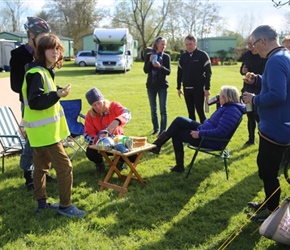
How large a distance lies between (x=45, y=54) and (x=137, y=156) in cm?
167

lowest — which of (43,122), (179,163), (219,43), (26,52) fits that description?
(179,163)

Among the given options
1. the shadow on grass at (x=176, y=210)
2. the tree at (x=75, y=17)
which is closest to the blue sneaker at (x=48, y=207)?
the shadow on grass at (x=176, y=210)

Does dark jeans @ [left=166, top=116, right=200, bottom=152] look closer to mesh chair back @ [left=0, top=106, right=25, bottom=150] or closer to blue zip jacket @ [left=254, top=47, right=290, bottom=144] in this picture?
blue zip jacket @ [left=254, top=47, right=290, bottom=144]

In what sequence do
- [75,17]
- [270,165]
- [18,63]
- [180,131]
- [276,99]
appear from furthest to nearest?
[75,17] → [180,131] → [18,63] → [270,165] → [276,99]

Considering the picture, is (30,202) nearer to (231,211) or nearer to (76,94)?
(231,211)

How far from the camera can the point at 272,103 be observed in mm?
2623

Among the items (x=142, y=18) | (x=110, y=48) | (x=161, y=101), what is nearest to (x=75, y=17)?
(x=142, y=18)

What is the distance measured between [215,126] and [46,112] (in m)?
2.07

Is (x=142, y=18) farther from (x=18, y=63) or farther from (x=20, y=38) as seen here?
(x=18, y=63)

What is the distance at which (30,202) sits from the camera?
3568 millimetres

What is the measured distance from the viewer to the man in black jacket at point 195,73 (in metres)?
5.56

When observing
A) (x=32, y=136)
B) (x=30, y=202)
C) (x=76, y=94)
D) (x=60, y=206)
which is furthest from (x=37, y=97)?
(x=76, y=94)

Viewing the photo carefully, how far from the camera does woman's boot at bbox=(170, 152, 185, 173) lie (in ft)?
14.3

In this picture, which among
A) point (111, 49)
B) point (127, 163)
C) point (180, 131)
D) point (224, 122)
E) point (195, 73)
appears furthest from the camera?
point (111, 49)
